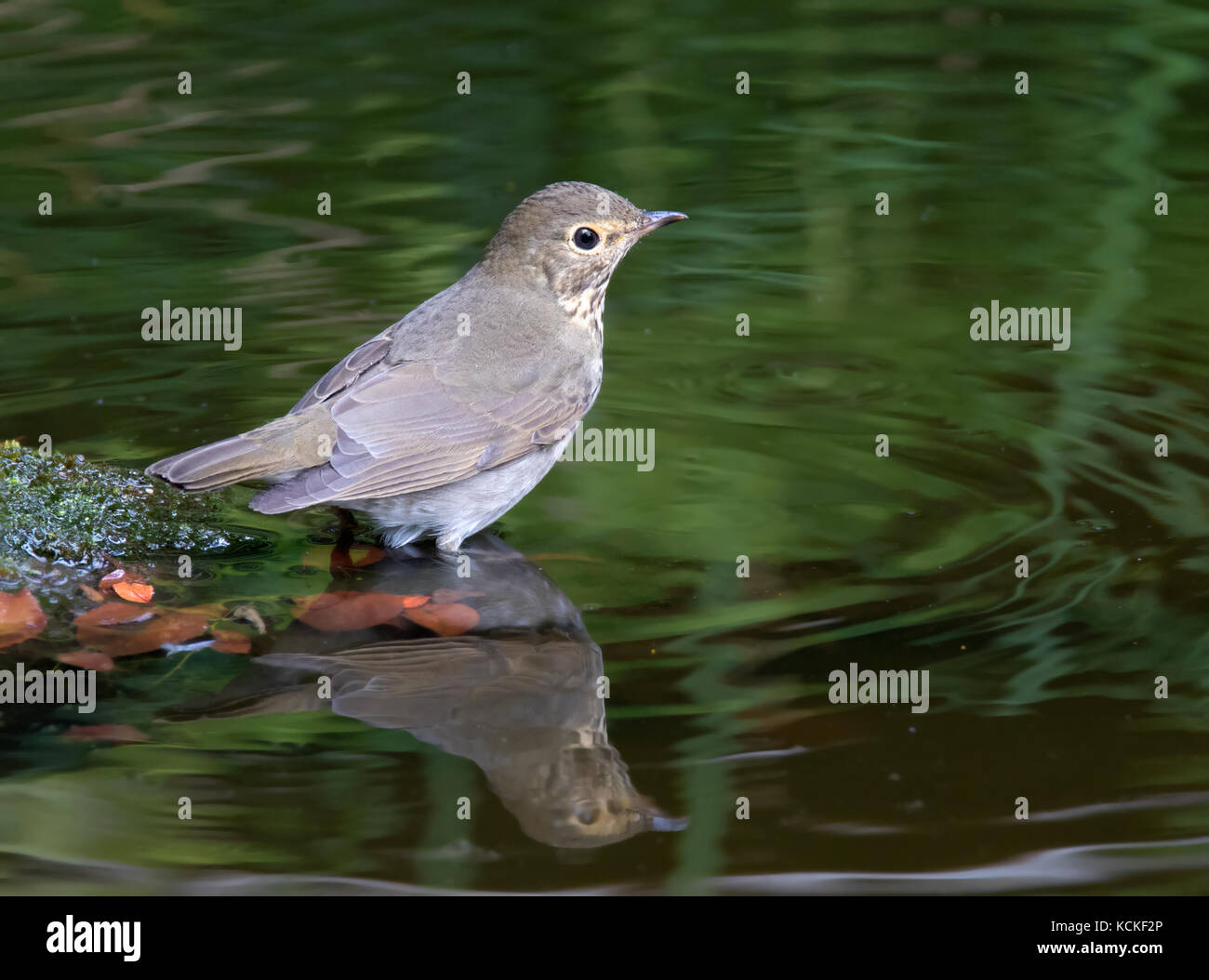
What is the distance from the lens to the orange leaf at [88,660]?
15.7 ft

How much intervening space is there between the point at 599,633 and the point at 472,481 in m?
0.96

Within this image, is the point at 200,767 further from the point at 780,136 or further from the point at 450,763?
the point at 780,136

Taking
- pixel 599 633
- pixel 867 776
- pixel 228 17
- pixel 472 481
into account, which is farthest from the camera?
pixel 228 17

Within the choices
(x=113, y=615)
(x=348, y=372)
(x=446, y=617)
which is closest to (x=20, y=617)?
(x=113, y=615)

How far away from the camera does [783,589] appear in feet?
17.3

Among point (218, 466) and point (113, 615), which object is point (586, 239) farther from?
point (113, 615)

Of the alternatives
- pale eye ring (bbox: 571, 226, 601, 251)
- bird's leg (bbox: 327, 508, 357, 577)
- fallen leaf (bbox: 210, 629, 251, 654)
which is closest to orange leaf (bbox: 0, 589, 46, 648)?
fallen leaf (bbox: 210, 629, 251, 654)

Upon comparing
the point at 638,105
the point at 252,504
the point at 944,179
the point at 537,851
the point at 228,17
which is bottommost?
the point at 537,851

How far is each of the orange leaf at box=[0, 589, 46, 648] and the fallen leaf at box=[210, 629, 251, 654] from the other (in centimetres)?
57

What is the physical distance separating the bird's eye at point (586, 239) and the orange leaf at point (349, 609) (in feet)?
5.64

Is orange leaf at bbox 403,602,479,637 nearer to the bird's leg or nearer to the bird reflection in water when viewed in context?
the bird reflection in water

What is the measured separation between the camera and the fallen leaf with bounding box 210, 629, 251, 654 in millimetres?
4938

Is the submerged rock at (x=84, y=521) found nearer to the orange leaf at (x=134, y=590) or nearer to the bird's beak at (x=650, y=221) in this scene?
the orange leaf at (x=134, y=590)

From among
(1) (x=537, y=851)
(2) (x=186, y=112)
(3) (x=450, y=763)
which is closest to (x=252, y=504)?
(3) (x=450, y=763)
